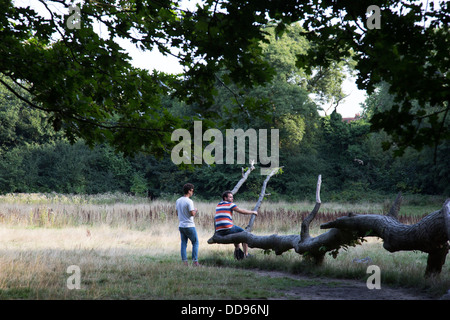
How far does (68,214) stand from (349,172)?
89.7ft

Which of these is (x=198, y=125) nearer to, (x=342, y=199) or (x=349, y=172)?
(x=342, y=199)

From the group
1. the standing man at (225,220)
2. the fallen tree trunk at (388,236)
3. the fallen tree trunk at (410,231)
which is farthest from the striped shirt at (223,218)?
the fallen tree trunk at (410,231)

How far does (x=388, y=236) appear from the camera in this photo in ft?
22.6

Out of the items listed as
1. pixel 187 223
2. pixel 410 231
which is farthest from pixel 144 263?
pixel 410 231

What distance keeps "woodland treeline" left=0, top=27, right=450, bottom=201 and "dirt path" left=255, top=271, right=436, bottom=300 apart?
29.1m

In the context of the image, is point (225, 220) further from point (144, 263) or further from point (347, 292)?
point (347, 292)


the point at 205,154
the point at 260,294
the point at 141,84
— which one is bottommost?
the point at 260,294

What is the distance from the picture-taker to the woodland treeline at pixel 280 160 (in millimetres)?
37719

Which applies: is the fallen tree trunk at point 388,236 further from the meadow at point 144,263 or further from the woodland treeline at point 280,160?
the woodland treeline at point 280,160

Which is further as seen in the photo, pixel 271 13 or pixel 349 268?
pixel 349 268

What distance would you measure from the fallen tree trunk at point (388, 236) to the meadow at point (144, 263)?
0.34 metres

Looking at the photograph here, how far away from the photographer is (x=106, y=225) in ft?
55.1

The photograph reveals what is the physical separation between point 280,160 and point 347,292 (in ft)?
116
